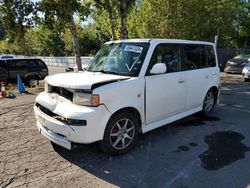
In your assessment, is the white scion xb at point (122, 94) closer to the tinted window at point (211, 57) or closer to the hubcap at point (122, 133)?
the hubcap at point (122, 133)

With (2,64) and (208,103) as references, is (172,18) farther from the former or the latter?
(208,103)

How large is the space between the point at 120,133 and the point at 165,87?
1.28 meters

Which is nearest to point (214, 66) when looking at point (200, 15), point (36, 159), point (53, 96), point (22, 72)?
point (53, 96)

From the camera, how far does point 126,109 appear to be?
4184 millimetres

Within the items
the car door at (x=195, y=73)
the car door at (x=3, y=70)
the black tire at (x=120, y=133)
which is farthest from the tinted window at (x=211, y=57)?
the car door at (x=3, y=70)

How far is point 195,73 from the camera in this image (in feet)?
18.4

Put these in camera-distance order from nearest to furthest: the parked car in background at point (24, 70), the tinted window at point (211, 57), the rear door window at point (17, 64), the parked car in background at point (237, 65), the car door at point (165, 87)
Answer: the car door at point (165, 87) → the tinted window at point (211, 57) → the parked car in background at point (24, 70) → the rear door window at point (17, 64) → the parked car in background at point (237, 65)

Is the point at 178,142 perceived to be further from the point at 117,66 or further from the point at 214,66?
the point at 214,66

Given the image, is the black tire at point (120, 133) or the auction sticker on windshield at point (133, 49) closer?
the black tire at point (120, 133)

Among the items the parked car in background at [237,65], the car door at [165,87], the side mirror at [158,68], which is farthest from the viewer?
the parked car in background at [237,65]

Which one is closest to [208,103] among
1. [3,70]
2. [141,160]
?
[141,160]

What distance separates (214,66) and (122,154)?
11.7 ft

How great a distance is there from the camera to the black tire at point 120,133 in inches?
156

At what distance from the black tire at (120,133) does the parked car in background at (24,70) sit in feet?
35.1
